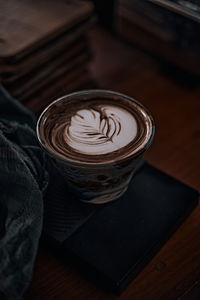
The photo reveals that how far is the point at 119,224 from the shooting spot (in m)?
0.76

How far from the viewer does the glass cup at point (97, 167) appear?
673 mm

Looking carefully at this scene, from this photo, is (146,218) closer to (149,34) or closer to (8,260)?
(8,260)

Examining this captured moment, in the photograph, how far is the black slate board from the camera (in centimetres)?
71

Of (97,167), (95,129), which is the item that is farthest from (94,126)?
(97,167)

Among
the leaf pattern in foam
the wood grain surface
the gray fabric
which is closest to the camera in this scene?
the gray fabric

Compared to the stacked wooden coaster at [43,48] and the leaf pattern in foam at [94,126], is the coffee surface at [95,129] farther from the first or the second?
the stacked wooden coaster at [43,48]

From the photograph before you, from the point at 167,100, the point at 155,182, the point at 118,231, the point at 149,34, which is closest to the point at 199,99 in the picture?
the point at 167,100

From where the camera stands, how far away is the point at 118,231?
0.75 meters

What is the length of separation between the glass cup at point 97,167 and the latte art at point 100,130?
0.08 feet

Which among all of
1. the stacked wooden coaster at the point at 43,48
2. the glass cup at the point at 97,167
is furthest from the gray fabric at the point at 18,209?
the stacked wooden coaster at the point at 43,48

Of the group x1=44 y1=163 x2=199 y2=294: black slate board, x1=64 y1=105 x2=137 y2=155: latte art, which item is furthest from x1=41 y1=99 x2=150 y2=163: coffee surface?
x1=44 y1=163 x2=199 y2=294: black slate board

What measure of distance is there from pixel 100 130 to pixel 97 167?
10 cm

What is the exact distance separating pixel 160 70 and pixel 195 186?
377 mm

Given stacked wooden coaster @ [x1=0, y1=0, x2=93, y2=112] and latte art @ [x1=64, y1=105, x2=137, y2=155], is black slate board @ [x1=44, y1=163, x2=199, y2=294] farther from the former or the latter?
stacked wooden coaster @ [x1=0, y1=0, x2=93, y2=112]
